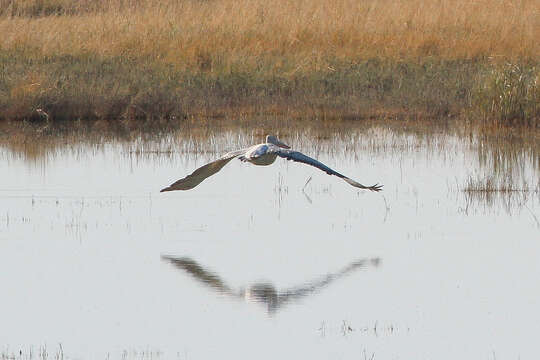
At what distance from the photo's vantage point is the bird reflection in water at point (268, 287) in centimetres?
661

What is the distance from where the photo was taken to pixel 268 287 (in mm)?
6875

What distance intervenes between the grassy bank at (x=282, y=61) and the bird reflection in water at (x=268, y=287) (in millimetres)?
7039

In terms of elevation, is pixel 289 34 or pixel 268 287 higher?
pixel 289 34

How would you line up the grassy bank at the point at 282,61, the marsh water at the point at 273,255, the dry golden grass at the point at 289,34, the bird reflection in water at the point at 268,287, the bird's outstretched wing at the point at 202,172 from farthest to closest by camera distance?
the dry golden grass at the point at 289,34 < the grassy bank at the point at 282,61 < the bird's outstretched wing at the point at 202,172 < the bird reflection in water at the point at 268,287 < the marsh water at the point at 273,255

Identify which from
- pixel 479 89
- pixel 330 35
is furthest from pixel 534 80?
pixel 330 35

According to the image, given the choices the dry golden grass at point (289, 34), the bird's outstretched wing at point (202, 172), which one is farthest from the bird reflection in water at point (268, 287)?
the dry golden grass at point (289, 34)

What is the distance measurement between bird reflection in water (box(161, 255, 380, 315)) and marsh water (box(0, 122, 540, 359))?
0.06 feet

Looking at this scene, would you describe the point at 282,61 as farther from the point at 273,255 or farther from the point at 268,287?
the point at 268,287

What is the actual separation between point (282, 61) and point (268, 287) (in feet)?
36.9

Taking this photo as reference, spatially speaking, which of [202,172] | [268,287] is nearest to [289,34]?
[202,172]

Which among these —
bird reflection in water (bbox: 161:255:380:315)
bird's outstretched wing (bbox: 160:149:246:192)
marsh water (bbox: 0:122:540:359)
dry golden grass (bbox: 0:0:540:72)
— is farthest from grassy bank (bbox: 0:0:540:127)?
bird reflection in water (bbox: 161:255:380:315)

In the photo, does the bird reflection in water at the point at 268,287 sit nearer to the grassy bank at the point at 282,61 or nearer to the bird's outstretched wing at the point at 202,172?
the bird's outstretched wing at the point at 202,172

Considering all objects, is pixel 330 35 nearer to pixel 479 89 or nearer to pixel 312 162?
pixel 479 89

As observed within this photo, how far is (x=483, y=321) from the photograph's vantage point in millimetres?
6066
